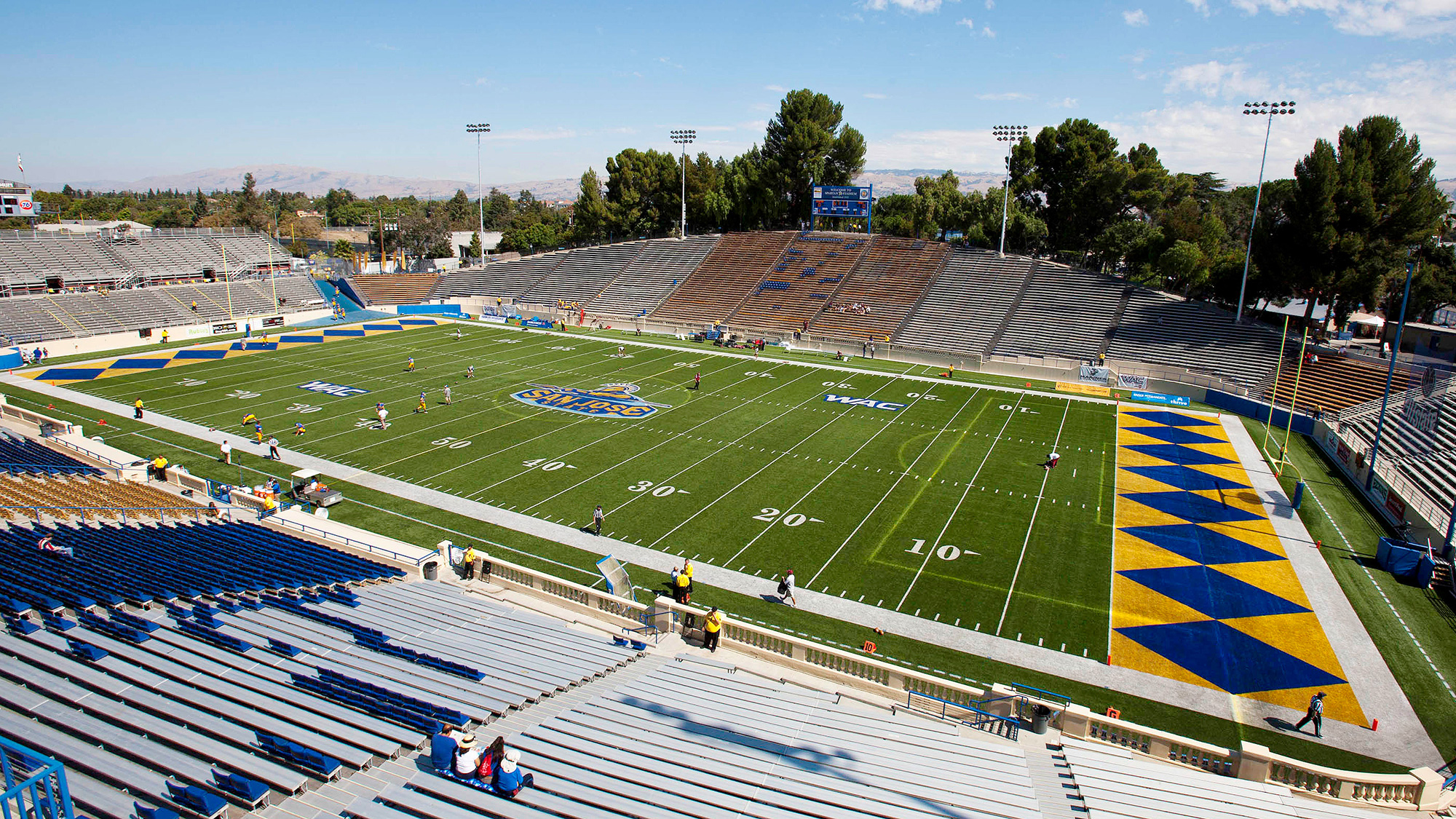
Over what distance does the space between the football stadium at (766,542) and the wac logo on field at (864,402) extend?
13.7 inches

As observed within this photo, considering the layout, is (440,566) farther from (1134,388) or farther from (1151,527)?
(1134,388)

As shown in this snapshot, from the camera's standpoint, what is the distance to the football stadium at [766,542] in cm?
883

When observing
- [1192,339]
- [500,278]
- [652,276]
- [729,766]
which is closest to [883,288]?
[1192,339]

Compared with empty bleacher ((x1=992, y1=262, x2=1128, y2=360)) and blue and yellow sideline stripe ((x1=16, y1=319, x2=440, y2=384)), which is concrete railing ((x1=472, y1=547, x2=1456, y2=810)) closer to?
blue and yellow sideline stripe ((x1=16, y1=319, x2=440, y2=384))

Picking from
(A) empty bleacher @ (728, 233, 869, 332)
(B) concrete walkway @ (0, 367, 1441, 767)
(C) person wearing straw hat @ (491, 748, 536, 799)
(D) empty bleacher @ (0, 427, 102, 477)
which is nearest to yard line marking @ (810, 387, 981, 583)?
(B) concrete walkway @ (0, 367, 1441, 767)

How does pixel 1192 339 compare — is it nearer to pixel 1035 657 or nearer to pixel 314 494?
pixel 1035 657

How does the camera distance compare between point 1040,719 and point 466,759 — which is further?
point 1040,719

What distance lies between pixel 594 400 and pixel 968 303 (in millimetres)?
30179

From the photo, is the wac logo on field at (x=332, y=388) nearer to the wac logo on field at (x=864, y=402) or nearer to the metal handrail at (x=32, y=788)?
the wac logo on field at (x=864, y=402)

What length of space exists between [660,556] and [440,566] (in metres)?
5.45

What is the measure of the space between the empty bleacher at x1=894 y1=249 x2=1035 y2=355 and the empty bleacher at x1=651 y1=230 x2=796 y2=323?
14.7 metres

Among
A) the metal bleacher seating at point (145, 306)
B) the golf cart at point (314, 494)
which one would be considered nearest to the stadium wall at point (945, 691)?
the golf cart at point (314, 494)

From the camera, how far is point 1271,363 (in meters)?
39.4

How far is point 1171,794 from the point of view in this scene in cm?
912
